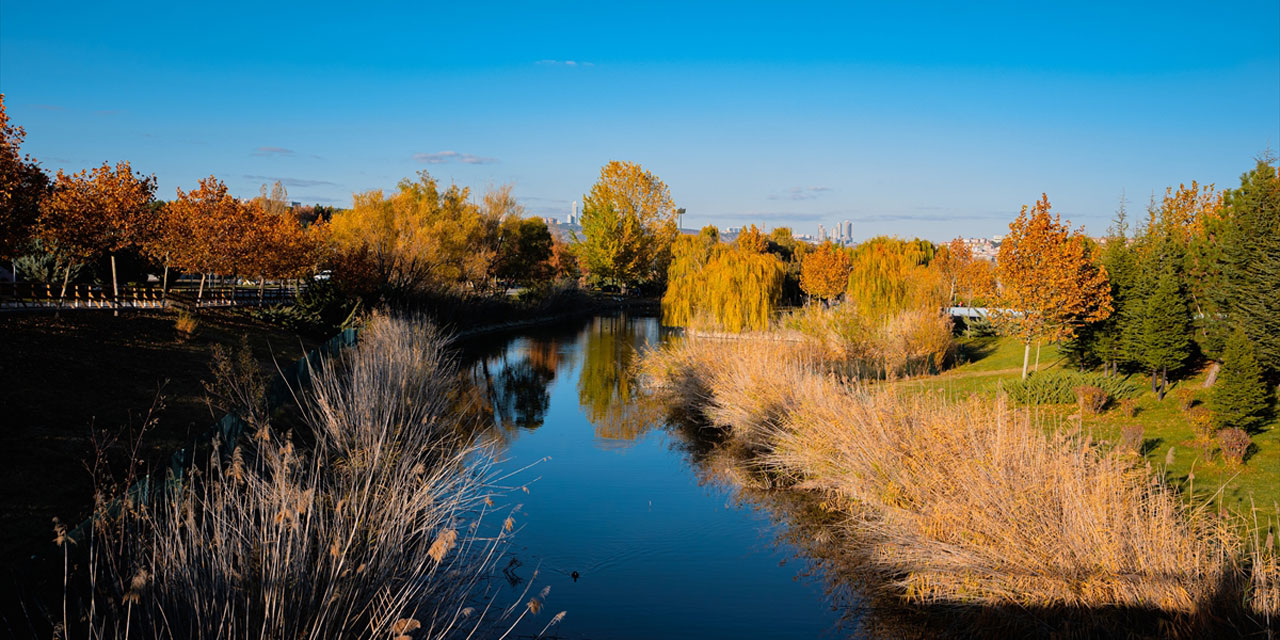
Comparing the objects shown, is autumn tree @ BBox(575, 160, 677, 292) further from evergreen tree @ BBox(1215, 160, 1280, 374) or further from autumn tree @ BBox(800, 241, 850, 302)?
evergreen tree @ BBox(1215, 160, 1280, 374)

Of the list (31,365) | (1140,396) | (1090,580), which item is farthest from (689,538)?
(31,365)

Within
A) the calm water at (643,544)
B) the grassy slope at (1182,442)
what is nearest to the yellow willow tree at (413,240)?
the calm water at (643,544)

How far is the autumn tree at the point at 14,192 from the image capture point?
16.2m

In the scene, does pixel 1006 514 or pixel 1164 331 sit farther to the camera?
pixel 1164 331

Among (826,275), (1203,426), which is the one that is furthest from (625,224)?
(1203,426)

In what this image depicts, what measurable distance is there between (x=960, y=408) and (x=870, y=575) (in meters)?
2.25

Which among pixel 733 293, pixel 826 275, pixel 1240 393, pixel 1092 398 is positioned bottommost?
pixel 1092 398

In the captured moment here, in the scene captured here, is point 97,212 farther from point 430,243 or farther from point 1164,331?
point 1164,331

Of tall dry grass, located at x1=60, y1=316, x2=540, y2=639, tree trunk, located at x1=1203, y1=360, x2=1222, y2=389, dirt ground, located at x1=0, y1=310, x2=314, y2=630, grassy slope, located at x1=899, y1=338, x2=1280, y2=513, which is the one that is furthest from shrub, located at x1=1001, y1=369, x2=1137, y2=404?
dirt ground, located at x1=0, y1=310, x2=314, y2=630

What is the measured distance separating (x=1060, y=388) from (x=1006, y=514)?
411 inches

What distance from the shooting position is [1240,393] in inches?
482

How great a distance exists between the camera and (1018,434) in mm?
8039

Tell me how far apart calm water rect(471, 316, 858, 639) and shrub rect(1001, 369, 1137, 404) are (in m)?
6.96

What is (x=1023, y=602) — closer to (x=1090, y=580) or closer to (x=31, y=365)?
(x=1090, y=580)
